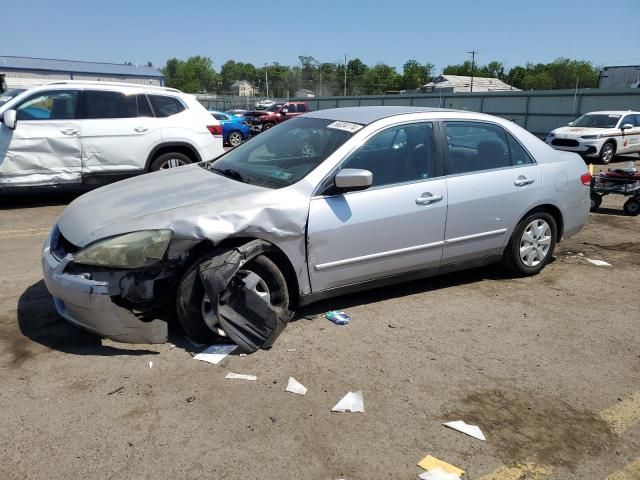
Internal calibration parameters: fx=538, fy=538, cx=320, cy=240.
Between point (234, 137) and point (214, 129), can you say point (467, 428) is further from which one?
point (234, 137)

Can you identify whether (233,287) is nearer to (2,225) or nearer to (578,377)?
(578,377)

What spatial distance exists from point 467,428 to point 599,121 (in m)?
17.5

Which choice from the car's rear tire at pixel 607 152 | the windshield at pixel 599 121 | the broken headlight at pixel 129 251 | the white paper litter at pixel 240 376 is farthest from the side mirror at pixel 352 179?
the windshield at pixel 599 121

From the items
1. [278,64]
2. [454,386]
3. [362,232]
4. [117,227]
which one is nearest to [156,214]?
[117,227]

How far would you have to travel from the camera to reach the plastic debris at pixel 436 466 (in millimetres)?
2615

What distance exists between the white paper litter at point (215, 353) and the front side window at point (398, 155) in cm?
164

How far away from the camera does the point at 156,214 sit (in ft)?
12.0

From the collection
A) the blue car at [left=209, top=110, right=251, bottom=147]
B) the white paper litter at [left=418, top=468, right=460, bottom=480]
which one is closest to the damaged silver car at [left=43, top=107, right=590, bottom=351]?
the white paper litter at [left=418, top=468, right=460, bottom=480]

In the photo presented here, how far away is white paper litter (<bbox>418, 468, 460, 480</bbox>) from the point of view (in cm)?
257

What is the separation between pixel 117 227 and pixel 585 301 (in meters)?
4.08

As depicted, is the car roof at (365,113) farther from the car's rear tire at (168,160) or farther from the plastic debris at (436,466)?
the car's rear tire at (168,160)

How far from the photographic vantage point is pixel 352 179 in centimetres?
398

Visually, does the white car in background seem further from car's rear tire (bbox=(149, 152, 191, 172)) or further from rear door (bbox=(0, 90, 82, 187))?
rear door (bbox=(0, 90, 82, 187))

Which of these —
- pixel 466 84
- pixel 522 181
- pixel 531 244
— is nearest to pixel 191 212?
pixel 522 181
